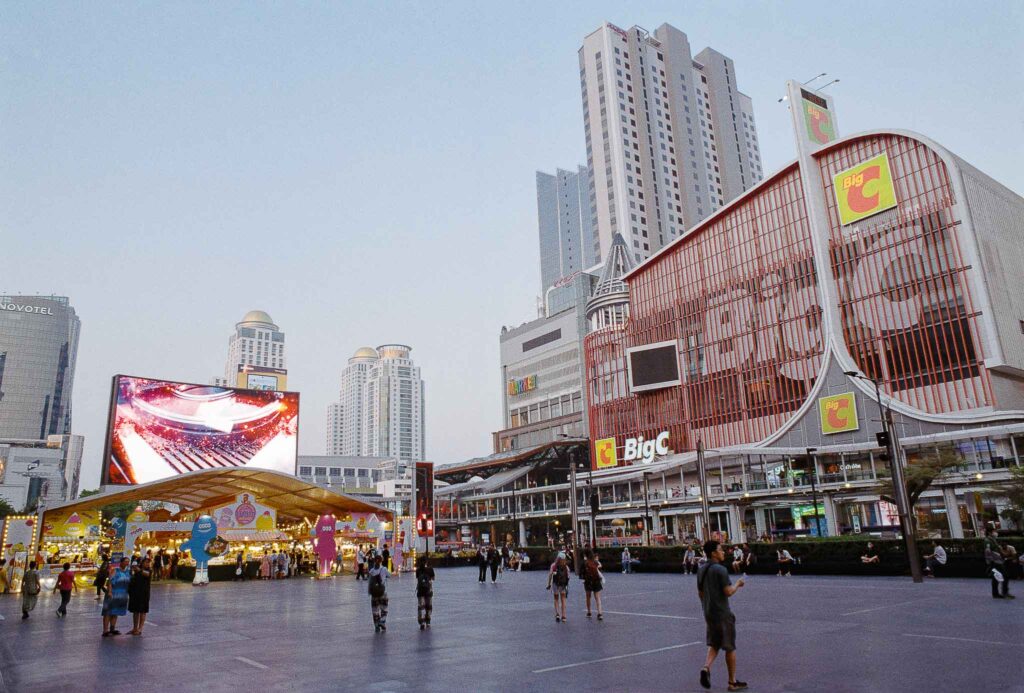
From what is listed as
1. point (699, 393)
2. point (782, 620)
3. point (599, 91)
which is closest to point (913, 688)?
point (782, 620)

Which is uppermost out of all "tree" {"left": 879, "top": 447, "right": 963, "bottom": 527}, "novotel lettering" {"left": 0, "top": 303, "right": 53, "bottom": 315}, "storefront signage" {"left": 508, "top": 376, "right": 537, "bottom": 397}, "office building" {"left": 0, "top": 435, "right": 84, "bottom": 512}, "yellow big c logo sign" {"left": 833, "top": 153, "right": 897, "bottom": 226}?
"novotel lettering" {"left": 0, "top": 303, "right": 53, "bottom": 315}

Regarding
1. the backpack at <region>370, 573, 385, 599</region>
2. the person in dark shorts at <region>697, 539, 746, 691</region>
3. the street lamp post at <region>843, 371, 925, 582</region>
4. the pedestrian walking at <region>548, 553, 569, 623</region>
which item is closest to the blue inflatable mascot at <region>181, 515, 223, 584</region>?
the backpack at <region>370, 573, 385, 599</region>

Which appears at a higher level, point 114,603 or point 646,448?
point 646,448

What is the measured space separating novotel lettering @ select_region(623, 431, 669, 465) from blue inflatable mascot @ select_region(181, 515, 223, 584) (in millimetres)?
49412

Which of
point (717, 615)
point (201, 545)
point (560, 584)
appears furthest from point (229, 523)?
point (717, 615)

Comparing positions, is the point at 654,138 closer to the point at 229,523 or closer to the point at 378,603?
the point at 229,523

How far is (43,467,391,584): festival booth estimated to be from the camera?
38.0 meters

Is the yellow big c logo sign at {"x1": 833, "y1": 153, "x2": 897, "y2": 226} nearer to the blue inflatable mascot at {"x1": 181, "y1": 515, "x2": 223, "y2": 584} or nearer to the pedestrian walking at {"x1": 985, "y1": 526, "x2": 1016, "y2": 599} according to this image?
the pedestrian walking at {"x1": 985, "y1": 526, "x2": 1016, "y2": 599}

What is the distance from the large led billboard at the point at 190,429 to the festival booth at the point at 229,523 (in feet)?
9.28

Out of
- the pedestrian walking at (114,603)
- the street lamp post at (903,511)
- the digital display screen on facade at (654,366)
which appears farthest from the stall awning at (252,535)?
the digital display screen on facade at (654,366)

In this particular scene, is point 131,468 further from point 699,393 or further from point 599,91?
point 599,91

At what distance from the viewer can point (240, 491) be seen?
4684 cm

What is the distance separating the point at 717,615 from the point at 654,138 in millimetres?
133769

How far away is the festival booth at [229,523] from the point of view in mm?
38031
